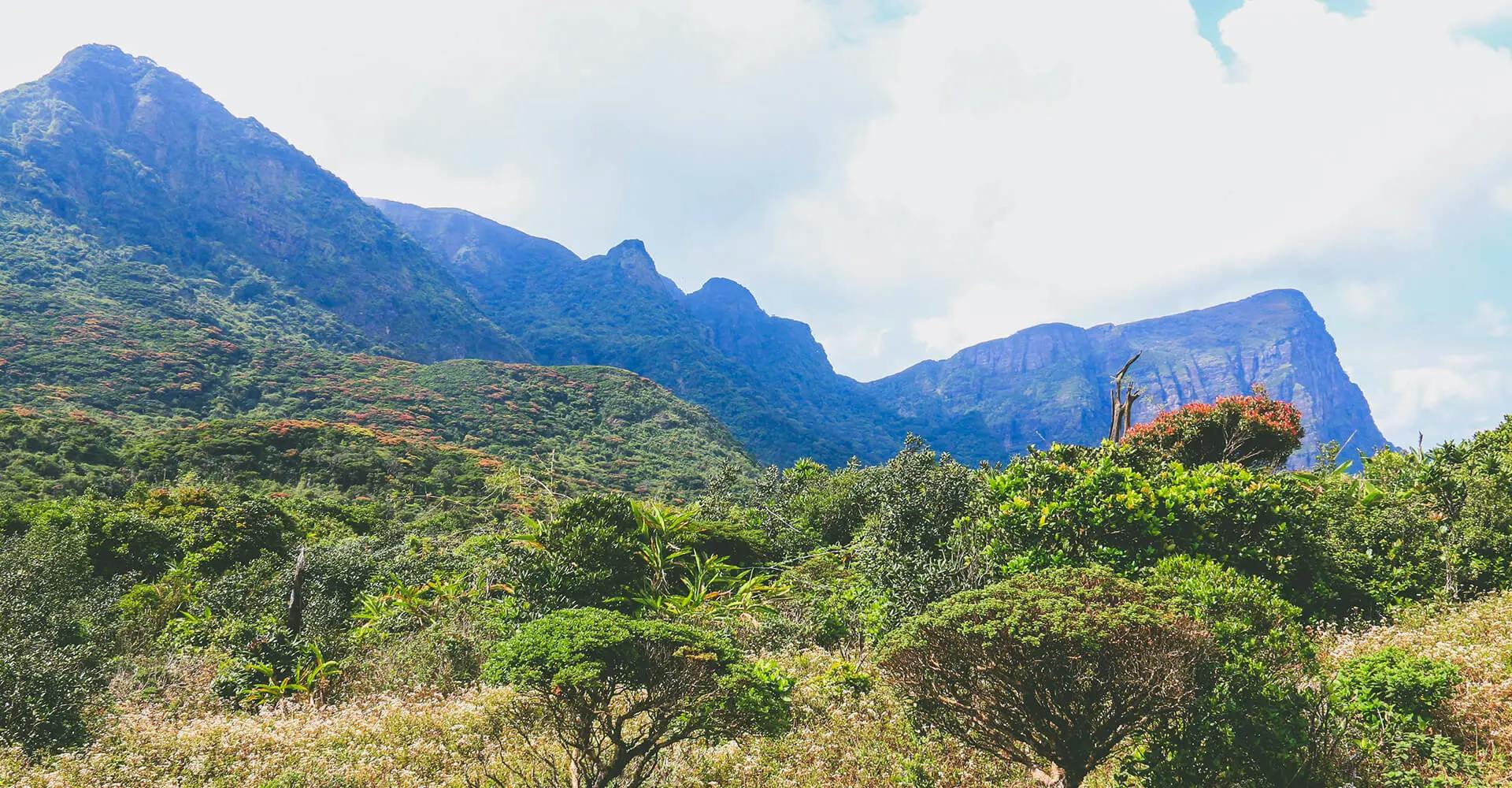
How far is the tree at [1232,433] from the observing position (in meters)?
18.1

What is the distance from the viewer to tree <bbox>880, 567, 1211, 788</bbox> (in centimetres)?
502

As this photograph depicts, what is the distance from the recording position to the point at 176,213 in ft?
350

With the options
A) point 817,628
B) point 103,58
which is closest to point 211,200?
point 103,58

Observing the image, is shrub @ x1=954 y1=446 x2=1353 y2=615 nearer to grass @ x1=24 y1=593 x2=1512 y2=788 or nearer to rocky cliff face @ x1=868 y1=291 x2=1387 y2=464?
grass @ x1=24 y1=593 x2=1512 y2=788

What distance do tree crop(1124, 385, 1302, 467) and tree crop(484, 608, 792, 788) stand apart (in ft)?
53.3

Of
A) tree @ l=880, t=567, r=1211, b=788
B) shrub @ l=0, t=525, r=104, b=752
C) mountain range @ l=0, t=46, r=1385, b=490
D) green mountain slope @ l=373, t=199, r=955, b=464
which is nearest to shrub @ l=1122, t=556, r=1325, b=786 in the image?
tree @ l=880, t=567, r=1211, b=788

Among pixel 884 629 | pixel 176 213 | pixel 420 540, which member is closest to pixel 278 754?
pixel 884 629

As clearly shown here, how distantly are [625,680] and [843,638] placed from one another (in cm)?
810

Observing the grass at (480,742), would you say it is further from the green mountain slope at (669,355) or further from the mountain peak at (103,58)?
the mountain peak at (103,58)

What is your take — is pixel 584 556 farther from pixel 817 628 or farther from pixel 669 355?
pixel 669 355

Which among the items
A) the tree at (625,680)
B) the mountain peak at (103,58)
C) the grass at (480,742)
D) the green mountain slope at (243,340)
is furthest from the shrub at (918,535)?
the mountain peak at (103,58)

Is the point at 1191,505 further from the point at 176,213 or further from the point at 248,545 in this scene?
the point at 176,213

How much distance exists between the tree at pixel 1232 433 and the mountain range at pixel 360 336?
4.79 meters

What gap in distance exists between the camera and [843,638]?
1230cm
